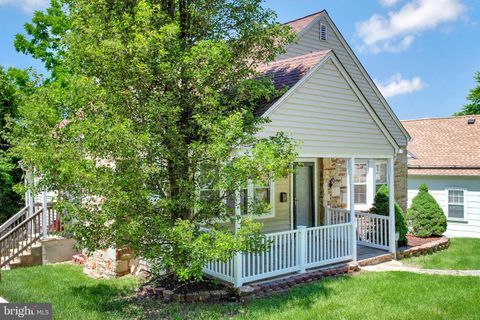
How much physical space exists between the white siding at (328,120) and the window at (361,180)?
15.3 feet

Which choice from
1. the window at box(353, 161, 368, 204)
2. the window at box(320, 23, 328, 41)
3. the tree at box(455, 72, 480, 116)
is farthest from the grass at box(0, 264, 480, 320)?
the tree at box(455, 72, 480, 116)

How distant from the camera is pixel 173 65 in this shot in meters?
6.80

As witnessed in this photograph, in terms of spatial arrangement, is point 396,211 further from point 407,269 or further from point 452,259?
point 407,269

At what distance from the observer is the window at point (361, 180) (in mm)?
15227

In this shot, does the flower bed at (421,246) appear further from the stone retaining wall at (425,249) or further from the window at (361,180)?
the window at (361,180)

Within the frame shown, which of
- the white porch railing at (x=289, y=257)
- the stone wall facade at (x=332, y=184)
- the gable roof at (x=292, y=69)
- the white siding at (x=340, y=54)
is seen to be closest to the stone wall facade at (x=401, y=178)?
the white siding at (x=340, y=54)

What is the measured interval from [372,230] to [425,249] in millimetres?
1699

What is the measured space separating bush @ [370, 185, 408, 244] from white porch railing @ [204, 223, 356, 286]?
9.06ft

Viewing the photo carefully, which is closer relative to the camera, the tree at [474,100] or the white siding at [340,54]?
the white siding at [340,54]

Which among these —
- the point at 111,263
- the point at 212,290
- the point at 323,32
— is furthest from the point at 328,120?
the point at 111,263

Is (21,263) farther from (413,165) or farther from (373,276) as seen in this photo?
(413,165)

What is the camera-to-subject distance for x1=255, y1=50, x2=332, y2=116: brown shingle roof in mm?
8328

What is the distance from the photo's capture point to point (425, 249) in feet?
39.0

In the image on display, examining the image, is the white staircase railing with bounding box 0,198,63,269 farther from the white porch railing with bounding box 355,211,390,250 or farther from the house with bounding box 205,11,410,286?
the white porch railing with bounding box 355,211,390,250
